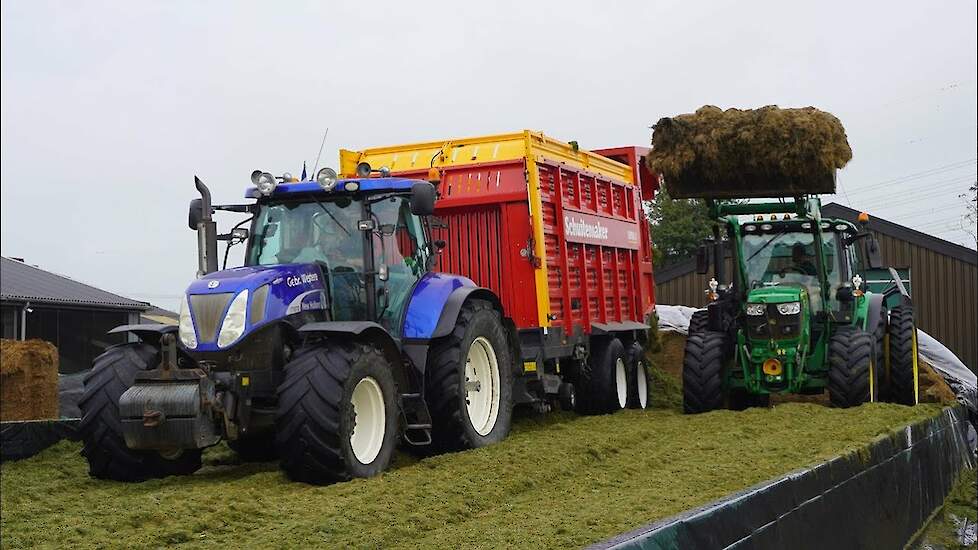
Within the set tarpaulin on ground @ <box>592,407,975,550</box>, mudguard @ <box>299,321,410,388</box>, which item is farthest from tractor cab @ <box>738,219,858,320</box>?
mudguard @ <box>299,321,410,388</box>

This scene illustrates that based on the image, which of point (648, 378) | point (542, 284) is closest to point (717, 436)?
point (542, 284)

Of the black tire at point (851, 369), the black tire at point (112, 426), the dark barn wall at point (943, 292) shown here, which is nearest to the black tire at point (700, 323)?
the black tire at point (851, 369)

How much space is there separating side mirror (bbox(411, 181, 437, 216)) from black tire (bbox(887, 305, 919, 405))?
21.6 feet

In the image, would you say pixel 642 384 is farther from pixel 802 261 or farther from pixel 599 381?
pixel 802 261

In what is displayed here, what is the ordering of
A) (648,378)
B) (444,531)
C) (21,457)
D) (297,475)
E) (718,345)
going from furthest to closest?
1. (648,378)
2. (718,345)
3. (21,457)
4. (297,475)
5. (444,531)

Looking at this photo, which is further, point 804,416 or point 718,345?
point 718,345

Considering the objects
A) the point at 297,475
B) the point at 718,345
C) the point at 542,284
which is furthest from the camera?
the point at 718,345

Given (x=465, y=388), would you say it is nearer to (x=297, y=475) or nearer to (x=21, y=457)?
(x=297, y=475)

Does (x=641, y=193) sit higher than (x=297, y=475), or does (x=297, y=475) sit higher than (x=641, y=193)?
(x=641, y=193)

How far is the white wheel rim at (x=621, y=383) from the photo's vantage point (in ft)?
42.5

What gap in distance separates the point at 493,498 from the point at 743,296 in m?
6.53

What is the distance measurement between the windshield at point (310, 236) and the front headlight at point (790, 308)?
520 cm

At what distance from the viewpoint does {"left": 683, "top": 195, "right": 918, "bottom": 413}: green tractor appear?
38.6 feet

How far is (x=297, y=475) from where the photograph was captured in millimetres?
7195
